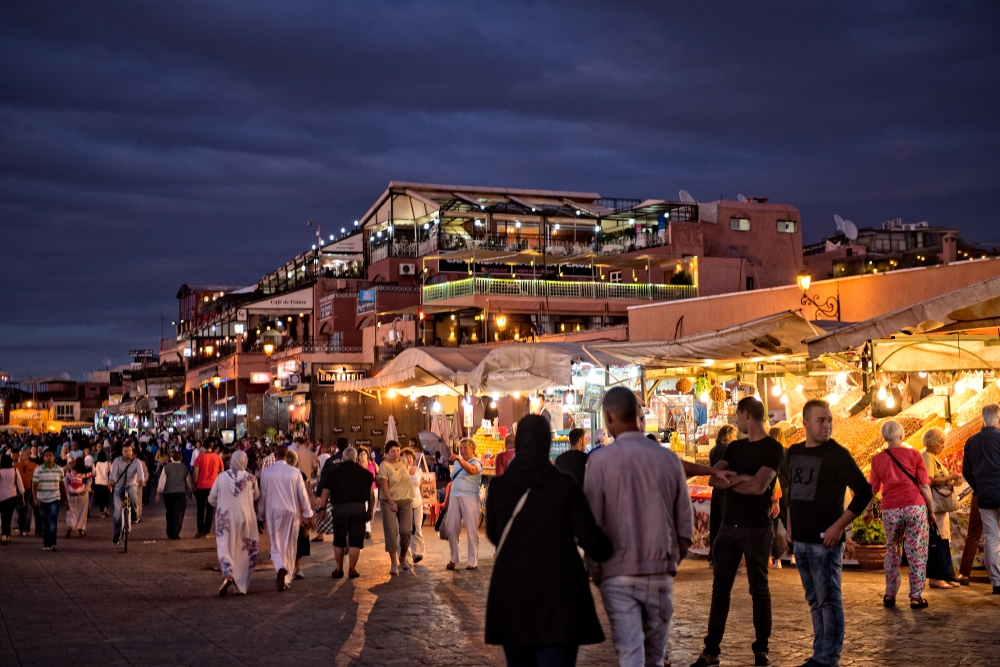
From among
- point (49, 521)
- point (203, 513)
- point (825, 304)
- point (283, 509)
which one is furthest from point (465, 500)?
point (825, 304)

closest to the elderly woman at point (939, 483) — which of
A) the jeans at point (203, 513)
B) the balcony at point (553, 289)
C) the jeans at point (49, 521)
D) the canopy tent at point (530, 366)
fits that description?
the canopy tent at point (530, 366)

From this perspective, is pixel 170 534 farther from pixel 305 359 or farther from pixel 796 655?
pixel 305 359

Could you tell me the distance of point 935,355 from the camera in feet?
51.1

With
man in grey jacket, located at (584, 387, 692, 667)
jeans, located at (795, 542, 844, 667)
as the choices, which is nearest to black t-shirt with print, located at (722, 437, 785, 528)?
jeans, located at (795, 542, 844, 667)

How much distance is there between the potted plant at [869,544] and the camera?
12.7m

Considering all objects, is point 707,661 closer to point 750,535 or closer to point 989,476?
point 750,535

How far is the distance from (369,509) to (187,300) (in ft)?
303

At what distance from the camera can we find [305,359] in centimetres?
5722

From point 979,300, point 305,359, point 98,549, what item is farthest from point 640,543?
point 305,359

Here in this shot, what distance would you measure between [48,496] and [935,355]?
45.8 feet

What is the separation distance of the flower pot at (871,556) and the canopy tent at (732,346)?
263 cm

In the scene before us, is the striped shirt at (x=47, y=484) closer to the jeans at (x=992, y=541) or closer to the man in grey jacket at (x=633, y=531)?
the jeans at (x=992, y=541)

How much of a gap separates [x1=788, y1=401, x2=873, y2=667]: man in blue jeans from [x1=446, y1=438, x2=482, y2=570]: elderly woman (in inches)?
275

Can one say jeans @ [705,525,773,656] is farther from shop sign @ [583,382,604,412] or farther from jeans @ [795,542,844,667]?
shop sign @ [583,382,604,412]
